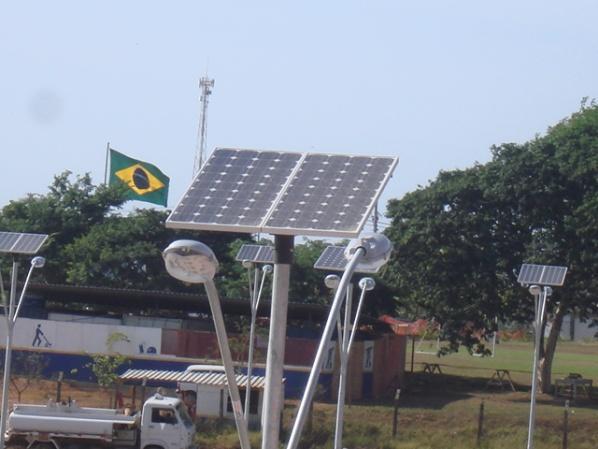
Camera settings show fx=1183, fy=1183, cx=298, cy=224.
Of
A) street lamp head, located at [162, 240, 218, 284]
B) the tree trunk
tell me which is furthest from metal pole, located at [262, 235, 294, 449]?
the tree trunk

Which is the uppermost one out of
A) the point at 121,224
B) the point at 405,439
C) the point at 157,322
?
the point at 121,224

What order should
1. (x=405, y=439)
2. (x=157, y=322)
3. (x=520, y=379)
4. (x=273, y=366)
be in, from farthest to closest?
(x=520, y=379) < (x=157, y=322) < (x=405, y=439) < (x=273, y=366)

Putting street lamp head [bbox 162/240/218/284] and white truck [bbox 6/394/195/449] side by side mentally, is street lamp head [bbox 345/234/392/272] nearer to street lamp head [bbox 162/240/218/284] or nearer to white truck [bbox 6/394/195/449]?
street lamp head [bbox 162/240/218/284]

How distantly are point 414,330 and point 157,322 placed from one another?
15.9 m

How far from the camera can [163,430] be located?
1220 inches

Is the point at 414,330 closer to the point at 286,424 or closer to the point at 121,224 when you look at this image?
the point at 121,224

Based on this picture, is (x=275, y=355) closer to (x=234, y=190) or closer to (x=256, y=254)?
(x=234, y=190)

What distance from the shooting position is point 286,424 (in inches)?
1428

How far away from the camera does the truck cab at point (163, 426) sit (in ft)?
102

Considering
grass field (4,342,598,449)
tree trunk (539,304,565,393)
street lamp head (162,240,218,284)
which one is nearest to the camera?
street lamp head (162,240,218,284)

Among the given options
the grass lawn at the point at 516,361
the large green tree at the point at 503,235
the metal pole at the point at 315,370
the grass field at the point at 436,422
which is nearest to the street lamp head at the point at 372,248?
the metal pole at the point at 315,370

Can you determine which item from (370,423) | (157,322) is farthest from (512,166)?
(157,322)

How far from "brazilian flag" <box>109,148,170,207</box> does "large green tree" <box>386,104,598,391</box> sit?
18904mm

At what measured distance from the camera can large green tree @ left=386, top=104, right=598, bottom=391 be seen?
Answer: 41406 mm
